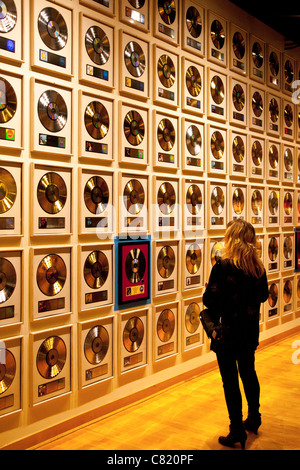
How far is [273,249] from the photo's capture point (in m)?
7.21

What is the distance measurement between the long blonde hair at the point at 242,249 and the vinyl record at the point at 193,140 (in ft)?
6.63

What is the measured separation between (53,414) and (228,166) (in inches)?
139

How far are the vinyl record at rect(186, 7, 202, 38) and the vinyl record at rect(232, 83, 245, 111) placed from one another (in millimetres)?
929

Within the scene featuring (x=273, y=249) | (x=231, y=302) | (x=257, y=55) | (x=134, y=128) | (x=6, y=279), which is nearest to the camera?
(x=231, y=302)

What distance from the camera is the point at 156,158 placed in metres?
5.04

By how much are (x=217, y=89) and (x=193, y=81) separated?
0.51m

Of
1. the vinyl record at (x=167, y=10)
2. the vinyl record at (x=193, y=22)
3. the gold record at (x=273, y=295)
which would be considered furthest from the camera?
the gold record at (x=273, y=295)

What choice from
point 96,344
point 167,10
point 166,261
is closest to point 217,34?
point 167,10

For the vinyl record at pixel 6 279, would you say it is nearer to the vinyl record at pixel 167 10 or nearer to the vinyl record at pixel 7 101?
the vinyl record at pixel 7 101

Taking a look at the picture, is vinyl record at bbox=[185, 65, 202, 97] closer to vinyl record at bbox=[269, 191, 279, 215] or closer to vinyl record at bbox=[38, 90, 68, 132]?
vinyl record at bbox=[38, 90, 68, 132]

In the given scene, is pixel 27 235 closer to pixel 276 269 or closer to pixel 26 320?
pixel 26 320

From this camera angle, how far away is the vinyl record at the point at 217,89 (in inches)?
231

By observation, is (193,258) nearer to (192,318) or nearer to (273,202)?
(192,318)

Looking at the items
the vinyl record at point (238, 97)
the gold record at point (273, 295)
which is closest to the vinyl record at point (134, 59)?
the vinyl record at point (238, 97)
